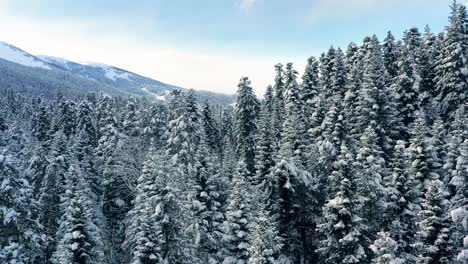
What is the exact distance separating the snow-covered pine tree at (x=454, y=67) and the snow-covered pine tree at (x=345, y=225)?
2159cm

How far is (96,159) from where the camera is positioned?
5028cm

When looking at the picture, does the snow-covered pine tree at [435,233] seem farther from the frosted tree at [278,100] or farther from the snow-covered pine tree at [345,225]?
the frosted tree at [278,100]

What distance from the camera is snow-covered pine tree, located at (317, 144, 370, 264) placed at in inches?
1083

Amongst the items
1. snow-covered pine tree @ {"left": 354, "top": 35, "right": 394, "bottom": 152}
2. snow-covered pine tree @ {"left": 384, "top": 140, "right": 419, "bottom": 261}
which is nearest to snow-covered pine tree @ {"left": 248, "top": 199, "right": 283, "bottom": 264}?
snow-covered pine tree @ {"left": 384, "top": 140, "right": 419, "bottom": 261}

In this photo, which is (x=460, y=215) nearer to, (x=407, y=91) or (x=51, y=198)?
(x=407, y=91)

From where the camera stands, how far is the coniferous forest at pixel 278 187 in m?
25.6

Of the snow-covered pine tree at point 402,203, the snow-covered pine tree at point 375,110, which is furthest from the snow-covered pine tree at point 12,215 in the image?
the snow-covered pine tree at point 375,110

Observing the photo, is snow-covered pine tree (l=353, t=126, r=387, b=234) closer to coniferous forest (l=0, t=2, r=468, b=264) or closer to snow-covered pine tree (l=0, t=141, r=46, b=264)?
coniferous forest (l=0, t=2, r=468, b=264)

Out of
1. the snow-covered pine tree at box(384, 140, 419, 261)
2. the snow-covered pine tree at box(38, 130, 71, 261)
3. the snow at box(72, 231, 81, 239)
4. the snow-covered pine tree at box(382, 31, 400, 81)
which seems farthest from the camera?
the snow-covered pine tree at box(382, 31, 400, 81)

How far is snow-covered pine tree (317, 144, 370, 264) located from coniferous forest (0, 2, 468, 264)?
84 mm

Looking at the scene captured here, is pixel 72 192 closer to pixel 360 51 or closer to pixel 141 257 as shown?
pixel 141 257

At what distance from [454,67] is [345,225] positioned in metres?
26.3

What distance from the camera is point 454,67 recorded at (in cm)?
4441

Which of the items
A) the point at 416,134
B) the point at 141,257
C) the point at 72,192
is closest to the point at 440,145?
the point at 416,134
